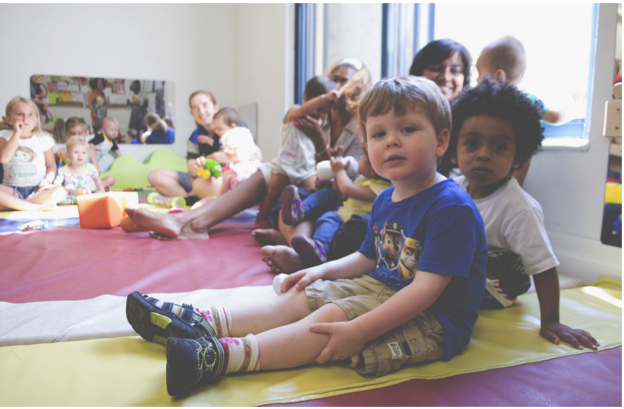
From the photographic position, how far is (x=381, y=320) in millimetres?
853

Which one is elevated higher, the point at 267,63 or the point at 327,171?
the point at 267,63

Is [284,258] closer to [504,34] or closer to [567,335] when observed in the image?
[567,335]

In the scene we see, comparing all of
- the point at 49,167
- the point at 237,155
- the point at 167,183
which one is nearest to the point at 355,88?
the point at 237,155

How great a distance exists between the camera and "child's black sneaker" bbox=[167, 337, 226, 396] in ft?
2.48

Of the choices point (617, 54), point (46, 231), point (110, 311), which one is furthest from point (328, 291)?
point (46, 231)

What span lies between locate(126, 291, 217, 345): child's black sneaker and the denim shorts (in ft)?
9.36

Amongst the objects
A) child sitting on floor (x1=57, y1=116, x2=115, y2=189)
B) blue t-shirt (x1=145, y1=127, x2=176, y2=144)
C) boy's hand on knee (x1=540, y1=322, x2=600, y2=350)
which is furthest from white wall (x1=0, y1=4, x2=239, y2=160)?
boy's hand on knee (x1=540, y1=322, x2=600, y2=350)

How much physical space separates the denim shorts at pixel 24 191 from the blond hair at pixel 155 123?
2.40 metres

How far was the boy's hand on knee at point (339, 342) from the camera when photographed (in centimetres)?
86

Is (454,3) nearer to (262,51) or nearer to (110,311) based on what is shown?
(110,311)

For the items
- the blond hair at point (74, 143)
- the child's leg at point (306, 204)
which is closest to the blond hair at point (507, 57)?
the child's leg at point (306, 204)

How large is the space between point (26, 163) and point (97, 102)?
233 cm

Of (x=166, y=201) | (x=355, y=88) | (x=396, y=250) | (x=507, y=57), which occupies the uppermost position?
(x=507, y=57)

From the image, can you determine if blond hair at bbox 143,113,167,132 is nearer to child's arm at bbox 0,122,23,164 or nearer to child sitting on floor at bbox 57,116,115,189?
child sitting on floor at bbox 57,116,115,189
